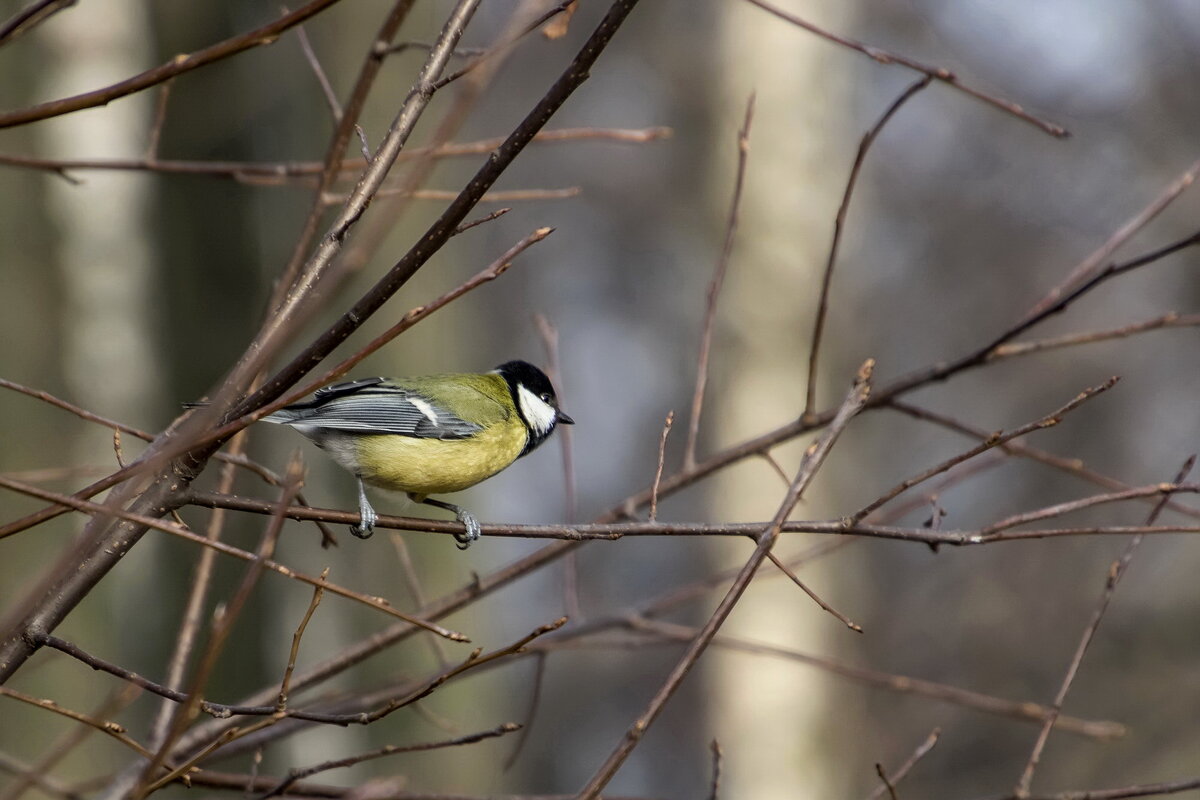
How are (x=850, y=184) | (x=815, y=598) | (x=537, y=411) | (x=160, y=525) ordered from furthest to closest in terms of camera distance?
(x=537, y=411), (x=850, y=184), (x=815, y=598), (x=160, y=525)

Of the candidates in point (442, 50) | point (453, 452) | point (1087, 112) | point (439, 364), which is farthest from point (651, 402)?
point (442, 50)

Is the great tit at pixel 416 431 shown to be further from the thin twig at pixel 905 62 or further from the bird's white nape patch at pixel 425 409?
the thin twig at pixel 905 62

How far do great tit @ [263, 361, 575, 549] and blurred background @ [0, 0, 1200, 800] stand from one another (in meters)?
0.26

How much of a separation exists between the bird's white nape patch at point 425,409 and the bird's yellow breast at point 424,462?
0.33ft

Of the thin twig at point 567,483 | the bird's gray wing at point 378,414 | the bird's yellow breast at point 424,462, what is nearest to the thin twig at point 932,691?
the thin twig at point 567,483

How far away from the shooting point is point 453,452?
3100mm

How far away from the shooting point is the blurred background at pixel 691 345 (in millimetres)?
4617

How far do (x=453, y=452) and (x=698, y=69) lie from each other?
794 cm

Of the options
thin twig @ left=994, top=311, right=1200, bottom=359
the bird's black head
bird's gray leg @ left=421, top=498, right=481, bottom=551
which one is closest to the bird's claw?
bird's gray leg @ left=421, top=498, right=481, bottom=551

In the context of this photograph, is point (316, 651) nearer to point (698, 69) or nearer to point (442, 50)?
point (442, 50)

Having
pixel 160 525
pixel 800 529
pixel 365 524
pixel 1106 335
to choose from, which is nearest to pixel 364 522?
pixel 365 524

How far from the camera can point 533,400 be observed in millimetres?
3580

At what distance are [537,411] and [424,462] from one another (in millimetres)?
636

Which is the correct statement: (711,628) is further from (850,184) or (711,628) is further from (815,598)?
(850,184)
